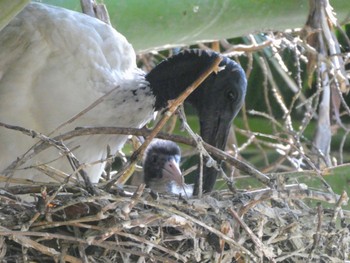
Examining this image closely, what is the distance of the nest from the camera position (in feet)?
10.8

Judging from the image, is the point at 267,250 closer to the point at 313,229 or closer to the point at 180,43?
the point at 313,229

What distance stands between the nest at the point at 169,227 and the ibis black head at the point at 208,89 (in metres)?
0.75

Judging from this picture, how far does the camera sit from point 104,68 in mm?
4418

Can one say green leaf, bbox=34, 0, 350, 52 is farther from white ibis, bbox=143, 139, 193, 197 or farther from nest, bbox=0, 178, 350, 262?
nest, bbox=0, 178, 350, 262

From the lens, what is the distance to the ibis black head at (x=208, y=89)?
4.44 m

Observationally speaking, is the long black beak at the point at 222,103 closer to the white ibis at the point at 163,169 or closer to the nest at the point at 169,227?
the white ibis at the point at 163,169

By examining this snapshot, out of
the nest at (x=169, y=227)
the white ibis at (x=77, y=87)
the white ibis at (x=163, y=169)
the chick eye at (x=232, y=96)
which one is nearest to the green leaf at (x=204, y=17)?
the white ibis at (x=77, y=87)

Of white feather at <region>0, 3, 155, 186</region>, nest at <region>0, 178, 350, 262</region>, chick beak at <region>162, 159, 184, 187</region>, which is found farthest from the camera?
chick beak at <region>162, 159, 184, 187</region>

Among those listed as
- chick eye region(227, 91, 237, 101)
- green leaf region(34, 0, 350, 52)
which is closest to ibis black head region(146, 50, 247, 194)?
chick eye region(227, 91, 237, 101)

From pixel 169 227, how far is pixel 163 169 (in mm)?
1005

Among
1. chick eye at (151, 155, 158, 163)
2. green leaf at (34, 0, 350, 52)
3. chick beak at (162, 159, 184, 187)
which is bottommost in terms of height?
chick eye at (151, 155, 158, 163)

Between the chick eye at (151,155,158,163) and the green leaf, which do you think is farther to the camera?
the chick eye at (151,155,158,163)

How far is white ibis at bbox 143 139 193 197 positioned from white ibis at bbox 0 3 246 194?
16cm

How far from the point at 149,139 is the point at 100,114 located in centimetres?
100
